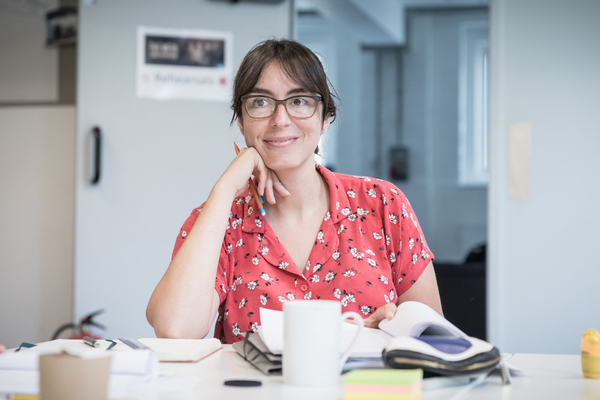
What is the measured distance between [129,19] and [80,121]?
0.54 m

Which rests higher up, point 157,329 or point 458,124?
point 458,124

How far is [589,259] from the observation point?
2.56 metres

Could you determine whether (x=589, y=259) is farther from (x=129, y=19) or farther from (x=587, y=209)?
(x=129, y=19)

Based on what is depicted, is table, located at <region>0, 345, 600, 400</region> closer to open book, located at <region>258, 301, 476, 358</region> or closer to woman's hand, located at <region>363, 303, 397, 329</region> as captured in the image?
open book, located at <region>258, 301, 476, 358</region>

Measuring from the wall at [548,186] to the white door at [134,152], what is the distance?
3.77ft

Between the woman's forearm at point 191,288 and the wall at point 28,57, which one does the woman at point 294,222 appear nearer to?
the woman's forearm at point 191,288

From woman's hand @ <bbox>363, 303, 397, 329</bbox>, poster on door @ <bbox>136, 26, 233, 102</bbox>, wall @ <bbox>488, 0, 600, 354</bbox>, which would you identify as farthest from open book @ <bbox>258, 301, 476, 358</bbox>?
poster on door @ <bbox>136, 26, 233, 102</bbox>

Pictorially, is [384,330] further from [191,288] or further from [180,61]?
[180,61]

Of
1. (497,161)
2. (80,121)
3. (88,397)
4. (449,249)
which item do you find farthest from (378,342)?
(449,249)

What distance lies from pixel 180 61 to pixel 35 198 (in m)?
1.08

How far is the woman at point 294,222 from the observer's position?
1.31 m

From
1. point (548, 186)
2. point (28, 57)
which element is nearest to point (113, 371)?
point (548, 186)

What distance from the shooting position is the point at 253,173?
1447 mm

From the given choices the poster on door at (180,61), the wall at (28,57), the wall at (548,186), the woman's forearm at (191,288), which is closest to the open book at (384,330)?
the woman's forearm at (191,288)
